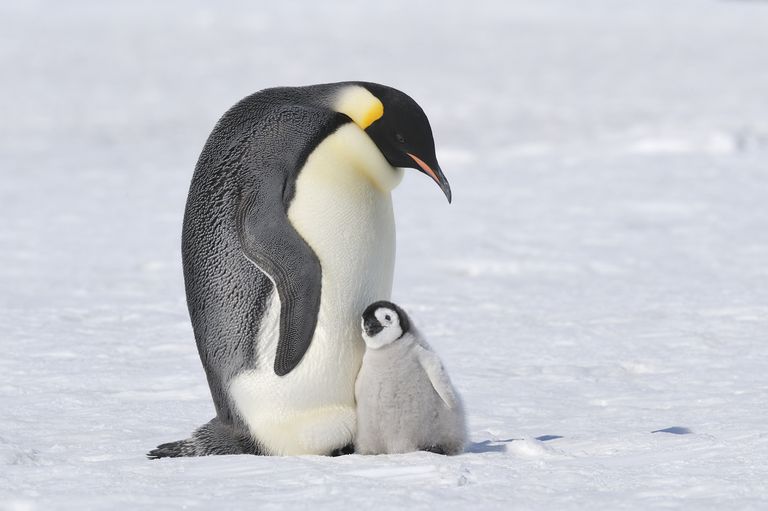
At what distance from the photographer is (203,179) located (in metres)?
3.09

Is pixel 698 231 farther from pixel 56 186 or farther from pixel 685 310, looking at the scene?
pixel 56 186

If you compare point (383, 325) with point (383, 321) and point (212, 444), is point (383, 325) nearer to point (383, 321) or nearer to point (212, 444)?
point (383, 321)

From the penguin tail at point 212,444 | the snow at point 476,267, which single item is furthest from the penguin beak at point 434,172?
the penguin tail at point 212,444

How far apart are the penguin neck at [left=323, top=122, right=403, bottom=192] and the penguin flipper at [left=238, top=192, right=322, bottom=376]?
223 millimetres

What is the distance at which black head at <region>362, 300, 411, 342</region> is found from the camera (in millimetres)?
2912

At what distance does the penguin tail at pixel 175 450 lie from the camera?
9.78ft

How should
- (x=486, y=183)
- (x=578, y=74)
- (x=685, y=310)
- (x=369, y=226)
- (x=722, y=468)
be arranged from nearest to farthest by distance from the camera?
1. (x=722, y=468)
2. (x=369, y=226)
3. (x=685, y=310)
4. (x=486, y=183)
5. (x=578, y=74)

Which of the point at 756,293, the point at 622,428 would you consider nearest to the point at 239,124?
the point at 622,428

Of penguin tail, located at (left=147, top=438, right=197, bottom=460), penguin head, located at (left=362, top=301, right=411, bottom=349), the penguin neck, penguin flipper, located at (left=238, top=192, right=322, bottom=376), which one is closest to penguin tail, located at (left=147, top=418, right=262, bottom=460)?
penguin tail, located at (left=147, top=438, right=197, bottom=460)

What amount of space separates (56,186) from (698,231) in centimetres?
474

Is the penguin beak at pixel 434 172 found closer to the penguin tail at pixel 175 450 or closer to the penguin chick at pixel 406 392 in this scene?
the penguin chick at pixel 406 392

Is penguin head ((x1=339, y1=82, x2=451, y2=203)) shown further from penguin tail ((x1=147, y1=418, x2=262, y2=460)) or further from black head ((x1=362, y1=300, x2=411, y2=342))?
penguin tail ((x1=147, y1=418, x2=262, y2=460))

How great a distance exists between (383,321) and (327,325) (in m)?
0.17

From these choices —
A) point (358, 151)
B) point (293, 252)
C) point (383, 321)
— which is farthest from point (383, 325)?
point (358, 151)
